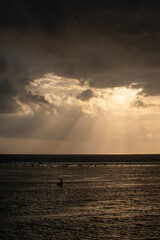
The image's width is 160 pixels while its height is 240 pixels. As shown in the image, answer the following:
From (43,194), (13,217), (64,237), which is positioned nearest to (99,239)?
(64,237)

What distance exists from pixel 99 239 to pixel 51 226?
252 inches

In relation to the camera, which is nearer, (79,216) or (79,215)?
(79,216)

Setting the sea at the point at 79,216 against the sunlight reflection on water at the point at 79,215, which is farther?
the sunlight reflection on water at the point at 79,215

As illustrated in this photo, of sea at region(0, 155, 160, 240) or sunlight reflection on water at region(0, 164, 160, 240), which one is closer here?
sea at region(0, 155, 160, 240)

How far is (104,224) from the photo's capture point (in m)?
34.5

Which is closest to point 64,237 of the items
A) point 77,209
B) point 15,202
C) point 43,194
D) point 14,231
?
point 14,231

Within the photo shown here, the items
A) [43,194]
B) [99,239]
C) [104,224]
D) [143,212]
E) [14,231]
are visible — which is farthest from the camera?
[43,194]

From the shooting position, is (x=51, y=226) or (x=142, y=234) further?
(x=51, y=226)

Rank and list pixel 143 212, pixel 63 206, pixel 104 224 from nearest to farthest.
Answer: pixel 104 224 → pixel 143 212 → pixel 63 206

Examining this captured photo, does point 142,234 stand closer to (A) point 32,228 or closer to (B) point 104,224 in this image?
(B) point 104,224

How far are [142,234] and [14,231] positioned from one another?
41.6 ft

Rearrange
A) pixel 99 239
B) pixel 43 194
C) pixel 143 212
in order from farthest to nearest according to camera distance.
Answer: pixel 43 194
pixel 143 212
pixel 99 239

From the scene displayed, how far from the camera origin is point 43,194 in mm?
55625

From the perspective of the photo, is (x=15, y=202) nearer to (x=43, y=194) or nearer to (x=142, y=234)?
(x=43, y=194)
